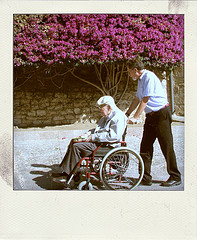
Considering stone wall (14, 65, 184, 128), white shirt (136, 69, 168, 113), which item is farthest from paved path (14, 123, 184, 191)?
white shirt (136, 69, 168, 113)

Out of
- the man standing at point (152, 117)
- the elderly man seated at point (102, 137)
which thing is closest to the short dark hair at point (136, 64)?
the man standing at point (152, 117)

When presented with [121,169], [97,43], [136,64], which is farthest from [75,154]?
[97,43]

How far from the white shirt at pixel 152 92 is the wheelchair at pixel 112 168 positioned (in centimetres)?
65

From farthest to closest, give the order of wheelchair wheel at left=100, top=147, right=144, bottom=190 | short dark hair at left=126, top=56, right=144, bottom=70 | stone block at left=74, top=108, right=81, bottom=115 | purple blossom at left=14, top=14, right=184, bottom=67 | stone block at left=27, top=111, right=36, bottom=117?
stone block at left=74, top=108, right=81, bottom=115 < stone block at left=27, top=111, right=36, bottom=117 < purple blossom at left=14, top=14, right=184, bottom=67 < short dark hair at left=126, top=56, right=144, bottom=70 < wheelchair wheel at left=100, top=147, right=144, bottom=190

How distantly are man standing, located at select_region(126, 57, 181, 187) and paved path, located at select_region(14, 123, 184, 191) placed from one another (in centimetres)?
11

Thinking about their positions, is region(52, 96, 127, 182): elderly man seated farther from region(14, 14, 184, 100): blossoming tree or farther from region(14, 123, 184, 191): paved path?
region(14, 14, 184, 100): blossoming tree

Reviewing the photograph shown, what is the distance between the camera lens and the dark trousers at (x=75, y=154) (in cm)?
411

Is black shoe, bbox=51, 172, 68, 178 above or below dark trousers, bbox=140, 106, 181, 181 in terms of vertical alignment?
Result: below

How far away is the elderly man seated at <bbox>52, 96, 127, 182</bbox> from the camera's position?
4105 millimetres

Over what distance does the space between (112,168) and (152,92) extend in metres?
1.24

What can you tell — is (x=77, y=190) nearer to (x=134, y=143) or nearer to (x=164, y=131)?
(x=134, y=143)

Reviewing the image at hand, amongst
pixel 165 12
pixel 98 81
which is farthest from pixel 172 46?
pixel 98 81

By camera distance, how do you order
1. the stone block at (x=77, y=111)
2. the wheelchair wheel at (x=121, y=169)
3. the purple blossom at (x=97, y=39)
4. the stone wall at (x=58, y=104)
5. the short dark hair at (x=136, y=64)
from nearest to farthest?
the wheelchair wheel at (x=121, y=169) < the short dark hair at (x=136, y=64) < the purple blossom at (x=97, y=39) < the stone wall at (x=58, y=104) < the stone block at (x=77, y=111)

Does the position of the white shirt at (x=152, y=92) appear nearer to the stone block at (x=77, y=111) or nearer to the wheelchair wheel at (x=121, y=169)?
the wheelchair wheel at (x=121, y=169)
